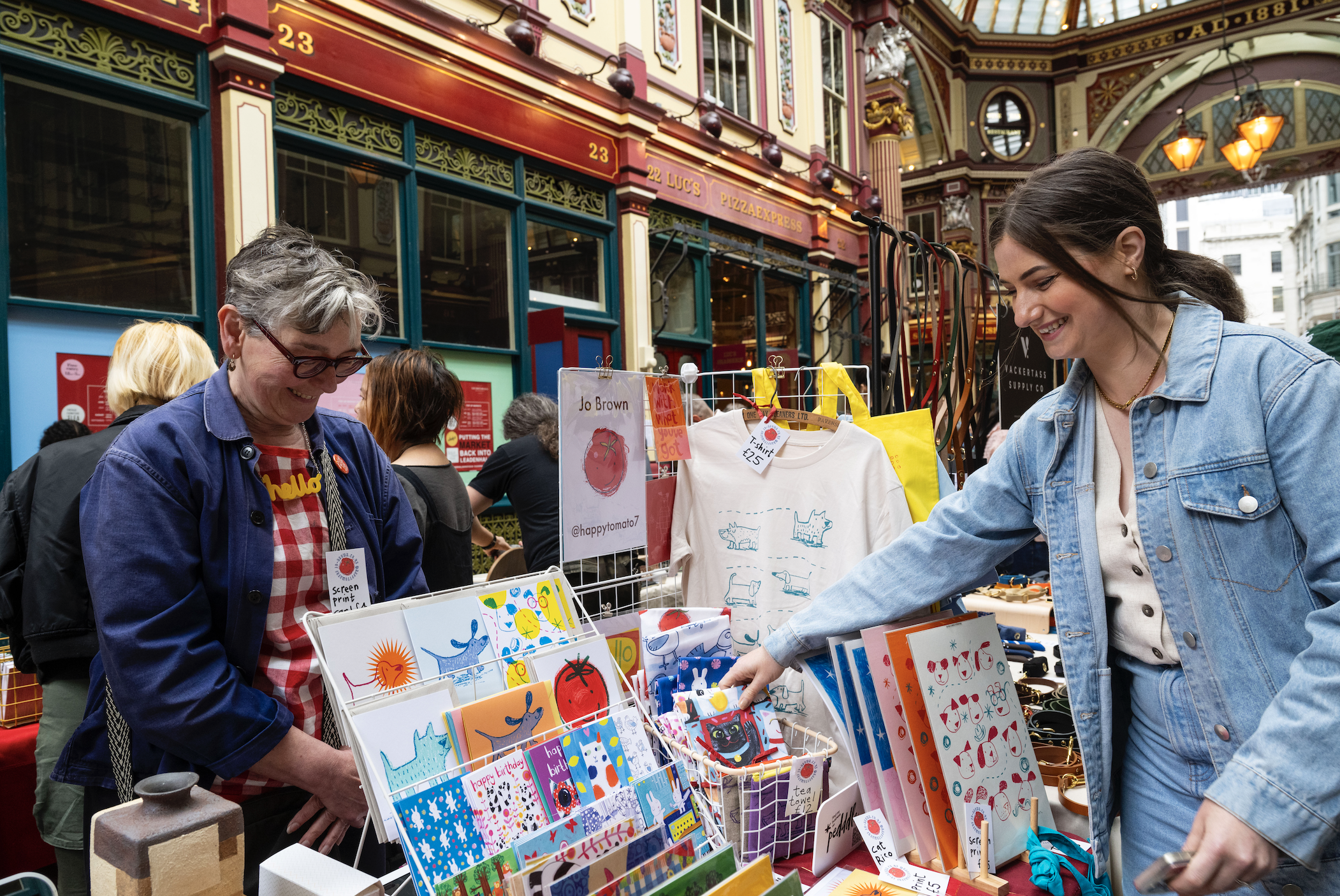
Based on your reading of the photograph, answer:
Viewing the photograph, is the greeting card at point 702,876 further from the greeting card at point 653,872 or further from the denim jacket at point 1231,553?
the denim jacket at point 1231,553

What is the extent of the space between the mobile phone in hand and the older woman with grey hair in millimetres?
1093

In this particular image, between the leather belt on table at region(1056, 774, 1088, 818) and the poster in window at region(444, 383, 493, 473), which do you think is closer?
the leather belt on table at region(1056, 774, 1088, 818)

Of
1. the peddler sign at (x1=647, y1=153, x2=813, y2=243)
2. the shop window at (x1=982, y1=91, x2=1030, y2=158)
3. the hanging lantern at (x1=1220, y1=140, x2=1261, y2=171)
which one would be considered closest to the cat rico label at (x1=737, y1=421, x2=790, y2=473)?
the peddler sign at (x1=647, y1=153, x2=813, y2=243)

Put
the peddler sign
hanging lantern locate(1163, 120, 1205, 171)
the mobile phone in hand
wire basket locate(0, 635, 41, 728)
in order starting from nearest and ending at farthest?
the mobile phone in hand, wire basket locate(0, 635, 41, 728), the peddler sign, hanging lantern locate(1163, 120, 1205, 171)

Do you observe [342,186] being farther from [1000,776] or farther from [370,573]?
[1000,776]

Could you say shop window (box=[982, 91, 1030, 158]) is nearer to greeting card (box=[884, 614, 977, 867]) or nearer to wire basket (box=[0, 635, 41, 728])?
greeting card (box=[884, 614, 977, 867])

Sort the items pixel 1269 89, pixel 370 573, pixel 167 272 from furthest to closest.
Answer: pixel 1269 89
pixel 167 272
pixel 370 573

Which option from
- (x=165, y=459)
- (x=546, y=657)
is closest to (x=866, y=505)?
(x=546, y=657)

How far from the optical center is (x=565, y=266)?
692 cm

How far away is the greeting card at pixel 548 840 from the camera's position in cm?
96

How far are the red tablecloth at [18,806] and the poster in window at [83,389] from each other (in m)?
1.84

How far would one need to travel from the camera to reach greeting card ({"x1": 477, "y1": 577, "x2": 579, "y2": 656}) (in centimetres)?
136

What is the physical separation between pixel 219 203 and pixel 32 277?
1.00 metres

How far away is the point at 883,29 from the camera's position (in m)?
11.4
